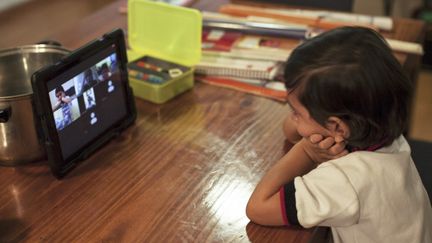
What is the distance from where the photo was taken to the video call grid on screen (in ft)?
2.97

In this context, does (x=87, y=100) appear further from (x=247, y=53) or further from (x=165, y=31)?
(x=247, y=53)

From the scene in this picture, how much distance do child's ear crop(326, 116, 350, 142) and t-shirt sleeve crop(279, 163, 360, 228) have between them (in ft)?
0.15

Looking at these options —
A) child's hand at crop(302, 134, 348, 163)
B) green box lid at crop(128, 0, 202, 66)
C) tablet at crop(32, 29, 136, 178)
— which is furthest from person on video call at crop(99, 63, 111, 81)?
child's hand at crop(302, 134, 348, 163)

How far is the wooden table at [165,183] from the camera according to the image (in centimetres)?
82

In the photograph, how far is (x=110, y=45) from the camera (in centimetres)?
101

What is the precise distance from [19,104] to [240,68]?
539 mm

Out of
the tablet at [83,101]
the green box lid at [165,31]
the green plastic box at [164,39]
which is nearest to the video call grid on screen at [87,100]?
the tablet at [83,101]

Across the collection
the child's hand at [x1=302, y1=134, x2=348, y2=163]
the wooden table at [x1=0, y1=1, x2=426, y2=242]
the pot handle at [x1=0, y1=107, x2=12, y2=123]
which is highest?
the pot handle at [x1=0, y1=107, x2=12, y2=123]

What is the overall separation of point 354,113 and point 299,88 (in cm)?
9

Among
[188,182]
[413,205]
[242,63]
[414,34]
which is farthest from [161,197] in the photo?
[414,34]

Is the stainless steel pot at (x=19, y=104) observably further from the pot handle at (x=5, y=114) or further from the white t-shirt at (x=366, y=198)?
the white t-shirt at (x=366, y=198)

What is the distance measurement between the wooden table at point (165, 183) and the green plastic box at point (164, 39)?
3 cm

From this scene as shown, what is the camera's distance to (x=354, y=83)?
73 centimetres

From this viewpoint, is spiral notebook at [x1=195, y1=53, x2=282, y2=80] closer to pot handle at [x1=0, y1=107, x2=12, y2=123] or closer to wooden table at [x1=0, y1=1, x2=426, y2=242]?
wooden table at [x1=0, y1=1, x2=426, y2=242]
